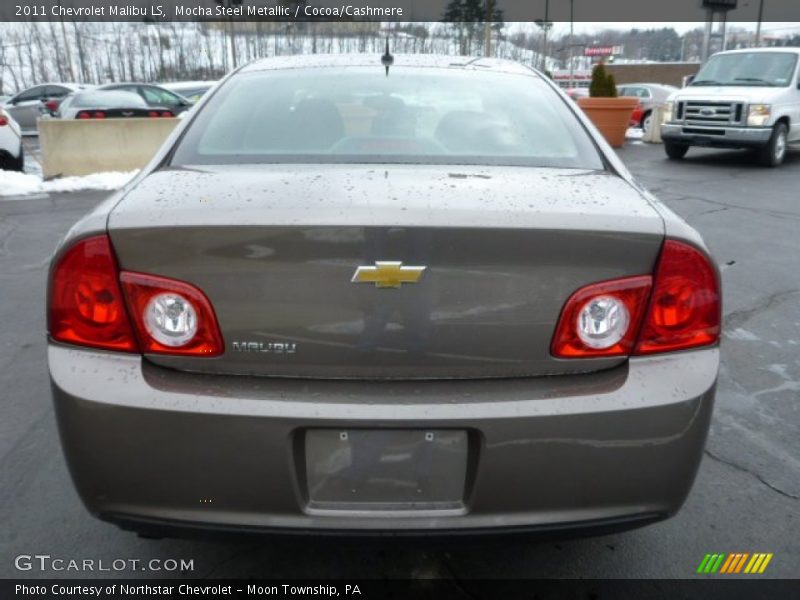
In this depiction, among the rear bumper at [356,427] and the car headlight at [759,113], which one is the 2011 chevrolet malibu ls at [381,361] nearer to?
the rear bumper at [356,427]

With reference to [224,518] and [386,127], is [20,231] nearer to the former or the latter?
[386,127]

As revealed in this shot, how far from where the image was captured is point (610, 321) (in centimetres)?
176

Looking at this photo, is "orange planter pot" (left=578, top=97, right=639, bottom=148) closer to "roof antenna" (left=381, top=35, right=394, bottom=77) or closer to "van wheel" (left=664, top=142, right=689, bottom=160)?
"van wheel" (left=664, top=142, right=689, bottom=160)

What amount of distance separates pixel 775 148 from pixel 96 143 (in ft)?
37.6

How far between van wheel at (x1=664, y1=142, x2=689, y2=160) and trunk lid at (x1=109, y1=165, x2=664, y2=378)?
12979 mm

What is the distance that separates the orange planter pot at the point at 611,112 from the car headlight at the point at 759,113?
3.19m

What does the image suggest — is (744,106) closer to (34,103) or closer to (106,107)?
(106,107)

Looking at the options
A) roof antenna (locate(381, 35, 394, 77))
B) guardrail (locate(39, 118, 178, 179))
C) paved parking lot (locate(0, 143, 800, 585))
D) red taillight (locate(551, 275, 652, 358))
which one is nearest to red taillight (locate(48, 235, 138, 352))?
paved parking lot (locate(0, 143, 800, 585))

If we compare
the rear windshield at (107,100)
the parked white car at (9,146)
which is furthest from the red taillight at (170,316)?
the rear windshield at (107,100)

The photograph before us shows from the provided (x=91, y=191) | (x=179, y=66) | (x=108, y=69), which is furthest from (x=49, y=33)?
(x=91, y=191)

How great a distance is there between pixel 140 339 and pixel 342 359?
50 cm

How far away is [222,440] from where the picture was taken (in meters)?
1.66

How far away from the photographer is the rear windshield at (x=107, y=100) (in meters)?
12.7

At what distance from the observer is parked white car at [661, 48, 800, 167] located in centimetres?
1223
